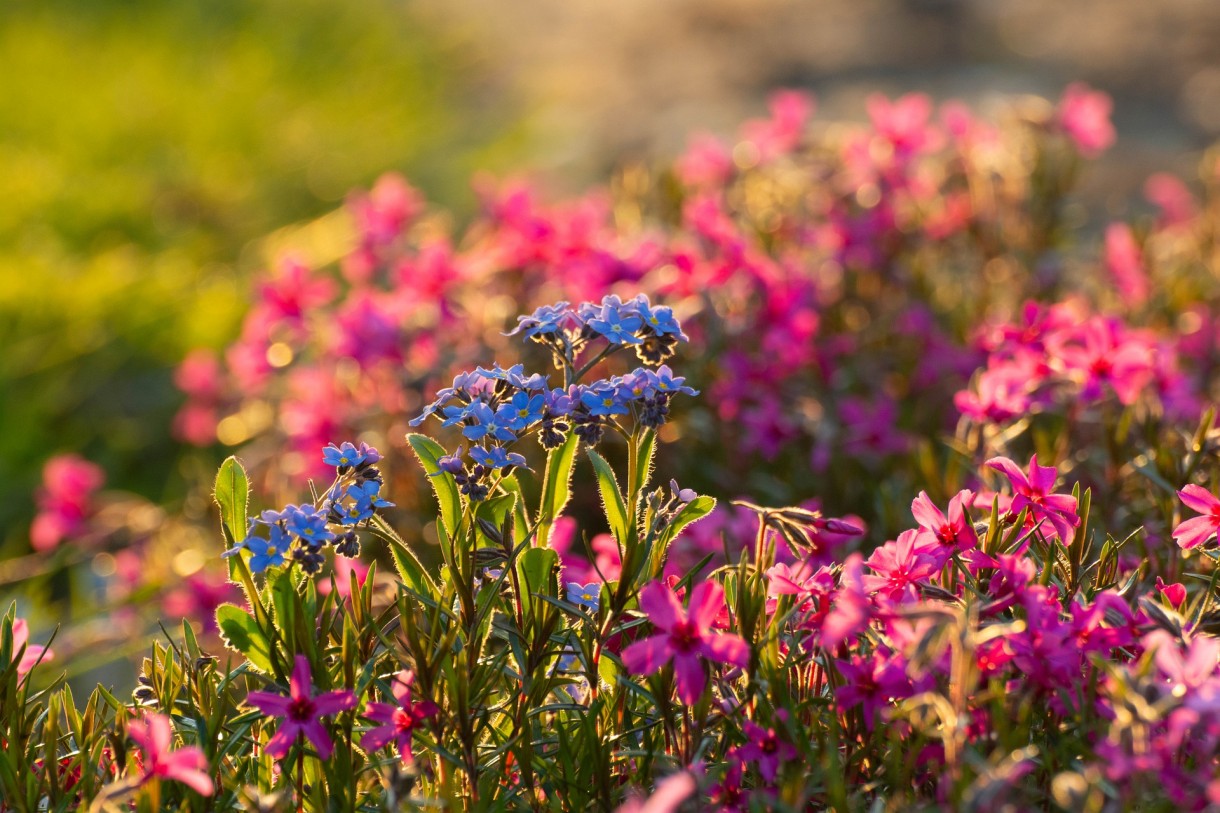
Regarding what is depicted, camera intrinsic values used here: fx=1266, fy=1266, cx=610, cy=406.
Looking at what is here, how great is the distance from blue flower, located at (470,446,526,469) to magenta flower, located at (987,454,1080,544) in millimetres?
686

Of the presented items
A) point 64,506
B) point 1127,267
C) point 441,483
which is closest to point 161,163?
point 64,506

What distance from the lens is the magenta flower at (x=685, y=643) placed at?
5.20 ft

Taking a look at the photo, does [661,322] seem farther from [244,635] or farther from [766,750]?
[244,635]

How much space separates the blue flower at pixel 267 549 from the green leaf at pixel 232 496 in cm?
20

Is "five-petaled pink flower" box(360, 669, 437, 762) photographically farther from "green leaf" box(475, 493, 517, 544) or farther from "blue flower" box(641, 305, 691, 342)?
"blue flower" box(641, 305, 691, 342)

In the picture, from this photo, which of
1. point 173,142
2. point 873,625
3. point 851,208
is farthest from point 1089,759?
point 173,142

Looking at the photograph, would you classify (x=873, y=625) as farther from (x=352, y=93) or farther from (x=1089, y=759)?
(x=352, y=93)

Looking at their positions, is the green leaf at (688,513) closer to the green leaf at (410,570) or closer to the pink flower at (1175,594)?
the green leaf at (410,570)

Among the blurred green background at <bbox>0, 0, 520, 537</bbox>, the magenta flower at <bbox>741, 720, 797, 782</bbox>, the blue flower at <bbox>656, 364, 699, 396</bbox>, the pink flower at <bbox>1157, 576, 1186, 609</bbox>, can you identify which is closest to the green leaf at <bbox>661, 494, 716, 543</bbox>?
the blue flower at <bbox>656, 364, 699, 396</bbox>

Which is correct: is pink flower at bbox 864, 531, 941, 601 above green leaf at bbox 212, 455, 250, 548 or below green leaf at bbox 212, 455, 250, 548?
below

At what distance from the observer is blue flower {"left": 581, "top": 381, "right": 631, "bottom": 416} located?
1.71 meters

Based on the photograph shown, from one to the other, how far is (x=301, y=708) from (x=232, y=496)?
37cm

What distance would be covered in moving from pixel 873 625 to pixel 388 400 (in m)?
1.76

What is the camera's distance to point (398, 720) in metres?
1.75
